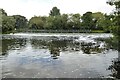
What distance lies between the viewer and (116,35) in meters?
26.2

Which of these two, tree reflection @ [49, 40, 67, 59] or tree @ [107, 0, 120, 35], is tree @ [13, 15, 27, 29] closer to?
tree reflection @ [49, 40, 67, 59]

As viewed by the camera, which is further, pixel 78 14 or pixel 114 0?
pixel 78 14

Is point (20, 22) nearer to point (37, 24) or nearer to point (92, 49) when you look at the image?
point (37, 24)

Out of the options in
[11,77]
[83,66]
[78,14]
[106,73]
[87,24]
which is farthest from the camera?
[78,14]

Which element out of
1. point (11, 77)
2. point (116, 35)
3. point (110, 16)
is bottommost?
point (11, 77)

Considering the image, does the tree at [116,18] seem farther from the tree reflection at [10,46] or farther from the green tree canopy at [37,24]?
the green tree canopy at [37,24]

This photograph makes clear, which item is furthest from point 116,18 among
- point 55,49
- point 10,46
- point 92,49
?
point 10,46

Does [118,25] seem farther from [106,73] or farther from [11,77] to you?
[11,77]

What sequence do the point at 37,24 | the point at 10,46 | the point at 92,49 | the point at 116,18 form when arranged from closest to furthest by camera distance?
the point at 116,18
the point at 92,49
the point at 10,46
the point at 37,24

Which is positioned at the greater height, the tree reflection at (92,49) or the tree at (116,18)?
the tree at (116,18)

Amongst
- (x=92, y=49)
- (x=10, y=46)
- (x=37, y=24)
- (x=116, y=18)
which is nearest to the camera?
(x=116, y=18)

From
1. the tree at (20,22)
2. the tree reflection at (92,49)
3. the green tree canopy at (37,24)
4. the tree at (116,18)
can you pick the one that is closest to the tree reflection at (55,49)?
the tree reflection at (92,49)

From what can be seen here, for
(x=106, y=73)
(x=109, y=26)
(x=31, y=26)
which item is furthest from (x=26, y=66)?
(x=31, y=26)

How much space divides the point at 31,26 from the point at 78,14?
3005 cm
